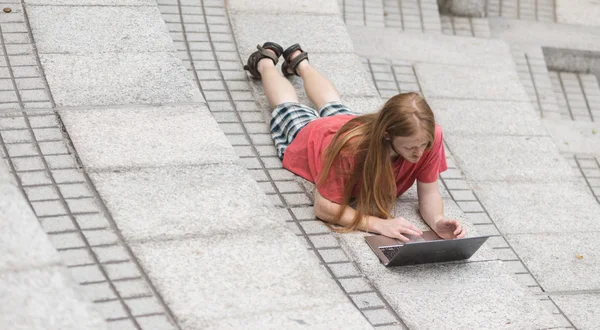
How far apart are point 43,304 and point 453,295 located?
1.87 m

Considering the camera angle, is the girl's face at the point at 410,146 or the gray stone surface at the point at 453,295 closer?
the gray stone surface at the point at 453,295

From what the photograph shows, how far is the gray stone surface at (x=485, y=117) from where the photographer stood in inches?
259

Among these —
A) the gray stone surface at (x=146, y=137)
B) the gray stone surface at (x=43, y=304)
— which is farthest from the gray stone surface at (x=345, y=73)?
the gray stone surface at (x=43, y=304)

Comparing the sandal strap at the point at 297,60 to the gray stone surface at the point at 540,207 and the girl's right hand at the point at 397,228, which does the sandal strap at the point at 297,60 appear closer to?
the gray stone surface at the point at 540,207

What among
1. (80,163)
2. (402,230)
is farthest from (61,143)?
(402,230)

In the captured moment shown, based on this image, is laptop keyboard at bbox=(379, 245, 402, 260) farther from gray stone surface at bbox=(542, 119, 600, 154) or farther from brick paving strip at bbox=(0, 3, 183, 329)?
gray stone surface at bbox=(542, 119, 600, 154)

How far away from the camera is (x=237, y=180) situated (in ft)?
15.5

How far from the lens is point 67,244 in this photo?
4.10 m

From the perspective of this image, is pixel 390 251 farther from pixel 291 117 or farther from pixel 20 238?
pixel 20 238

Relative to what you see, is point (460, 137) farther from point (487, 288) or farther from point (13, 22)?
point (13, 22)

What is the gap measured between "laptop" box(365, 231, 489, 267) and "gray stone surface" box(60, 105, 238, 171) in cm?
93

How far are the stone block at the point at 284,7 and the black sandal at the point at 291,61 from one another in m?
0.88

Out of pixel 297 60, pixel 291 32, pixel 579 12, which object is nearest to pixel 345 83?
pixel 297 60

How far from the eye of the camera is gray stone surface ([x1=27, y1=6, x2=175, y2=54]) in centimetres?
575
